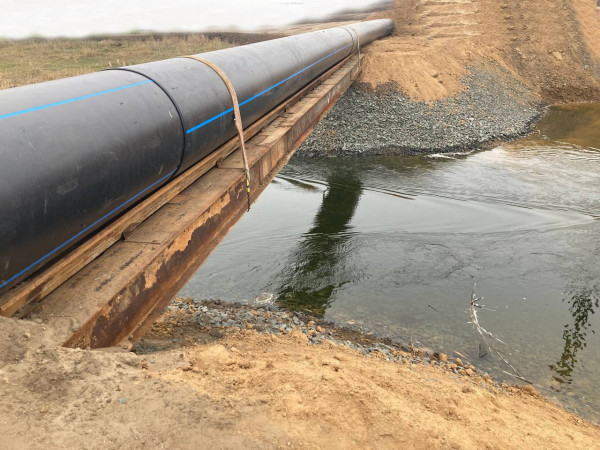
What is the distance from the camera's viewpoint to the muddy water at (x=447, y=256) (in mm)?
8203

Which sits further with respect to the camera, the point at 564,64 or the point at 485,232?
the point at 564,64

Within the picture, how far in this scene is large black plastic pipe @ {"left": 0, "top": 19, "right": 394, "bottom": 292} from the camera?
3027 mm

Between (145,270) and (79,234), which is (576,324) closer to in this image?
(145,270)

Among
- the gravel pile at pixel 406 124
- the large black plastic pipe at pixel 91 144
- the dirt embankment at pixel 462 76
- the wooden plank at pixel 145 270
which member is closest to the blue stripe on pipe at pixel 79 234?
the large black plastic pipe at pixel 91 144

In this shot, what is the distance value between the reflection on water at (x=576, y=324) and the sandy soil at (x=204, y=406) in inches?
140

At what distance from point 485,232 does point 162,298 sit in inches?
403

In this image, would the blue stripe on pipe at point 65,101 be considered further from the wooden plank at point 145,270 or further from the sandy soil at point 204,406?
the sandy soil at point 204,406

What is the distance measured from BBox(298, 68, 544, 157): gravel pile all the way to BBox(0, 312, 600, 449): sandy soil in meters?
16.0

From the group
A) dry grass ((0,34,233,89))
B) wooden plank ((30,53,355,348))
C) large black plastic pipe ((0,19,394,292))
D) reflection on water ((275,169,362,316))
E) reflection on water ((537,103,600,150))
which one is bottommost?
reflection on water ((275,169,362,316))

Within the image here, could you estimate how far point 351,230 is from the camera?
12.9 m

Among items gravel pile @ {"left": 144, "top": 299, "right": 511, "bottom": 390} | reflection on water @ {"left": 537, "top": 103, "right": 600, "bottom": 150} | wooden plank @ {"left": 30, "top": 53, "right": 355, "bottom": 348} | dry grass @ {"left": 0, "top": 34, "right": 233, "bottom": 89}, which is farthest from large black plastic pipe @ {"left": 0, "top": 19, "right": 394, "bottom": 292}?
reflection on water @ {"left": 537, "top": 103, "right": 600, "bottom": 150}

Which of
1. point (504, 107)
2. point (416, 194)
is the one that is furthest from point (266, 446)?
point (504, 107)

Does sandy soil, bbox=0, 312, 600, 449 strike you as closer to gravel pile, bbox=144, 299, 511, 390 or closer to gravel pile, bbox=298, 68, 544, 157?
gravel pile, bbox=144, 299, 511, 390

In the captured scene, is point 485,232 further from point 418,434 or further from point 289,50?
point 418,434
